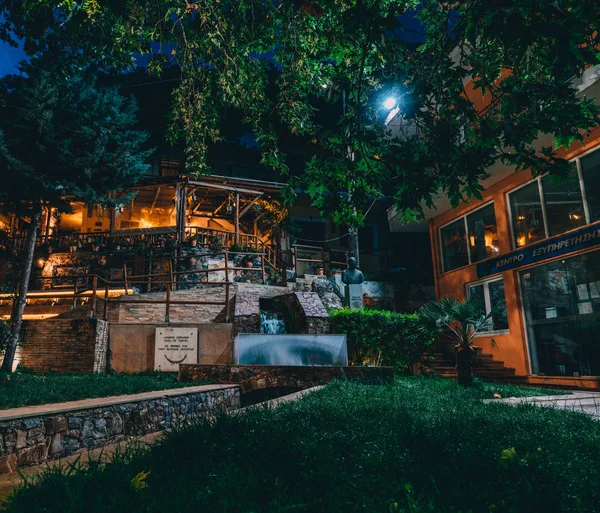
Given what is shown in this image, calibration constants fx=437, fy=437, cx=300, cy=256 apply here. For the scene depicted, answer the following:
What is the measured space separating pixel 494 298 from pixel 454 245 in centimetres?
325

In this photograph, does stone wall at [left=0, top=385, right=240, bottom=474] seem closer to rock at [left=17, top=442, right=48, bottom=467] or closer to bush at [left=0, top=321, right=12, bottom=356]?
rock at [left=17, top=442, right=48, bottom=467]

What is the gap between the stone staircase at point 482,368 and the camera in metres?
12.8

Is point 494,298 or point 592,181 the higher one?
point 592,181

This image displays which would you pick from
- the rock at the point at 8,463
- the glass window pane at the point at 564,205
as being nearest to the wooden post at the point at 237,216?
the glass window pane at the point at 564,205

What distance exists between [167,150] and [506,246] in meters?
18.2

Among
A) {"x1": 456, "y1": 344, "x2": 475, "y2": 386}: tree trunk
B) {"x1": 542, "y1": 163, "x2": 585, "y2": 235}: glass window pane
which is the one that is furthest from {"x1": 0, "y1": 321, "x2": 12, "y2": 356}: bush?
{"x1": 542, "y1": 163, "x2": 585, "y2": 235}: glass window pane

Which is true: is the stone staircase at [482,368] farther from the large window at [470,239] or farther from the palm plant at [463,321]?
the large window at [470,239]

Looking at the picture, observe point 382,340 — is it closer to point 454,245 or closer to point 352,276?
→ point 352,276

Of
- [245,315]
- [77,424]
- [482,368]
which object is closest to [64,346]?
[245,315]

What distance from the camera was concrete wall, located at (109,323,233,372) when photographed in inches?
473

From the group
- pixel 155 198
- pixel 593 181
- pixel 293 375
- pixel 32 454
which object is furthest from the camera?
pixel 155 198

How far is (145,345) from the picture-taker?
12.1 m

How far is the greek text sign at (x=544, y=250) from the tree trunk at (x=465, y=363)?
4127 mm

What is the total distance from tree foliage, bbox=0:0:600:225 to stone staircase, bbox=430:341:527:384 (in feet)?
28.3
